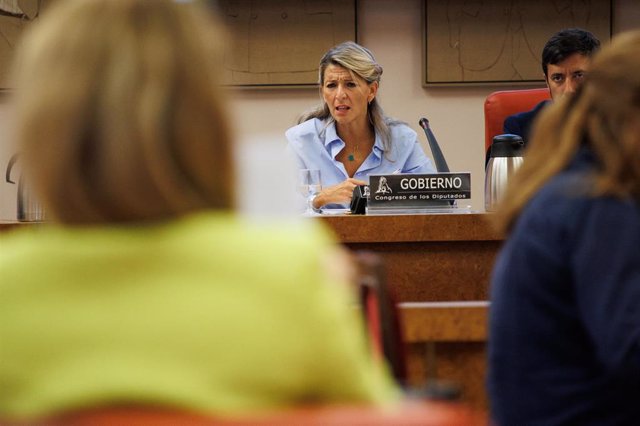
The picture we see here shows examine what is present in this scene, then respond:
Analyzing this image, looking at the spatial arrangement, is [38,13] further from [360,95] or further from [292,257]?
[292,257]

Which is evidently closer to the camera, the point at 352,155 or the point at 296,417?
the point at 296,417

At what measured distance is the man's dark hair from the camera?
143 inches

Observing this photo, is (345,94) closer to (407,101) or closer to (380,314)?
(407,101)

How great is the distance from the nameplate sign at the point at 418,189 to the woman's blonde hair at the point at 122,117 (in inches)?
77.2

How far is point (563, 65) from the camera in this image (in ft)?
11.9

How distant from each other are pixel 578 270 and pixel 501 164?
1618 millimetres

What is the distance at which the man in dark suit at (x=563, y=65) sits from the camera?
362cm

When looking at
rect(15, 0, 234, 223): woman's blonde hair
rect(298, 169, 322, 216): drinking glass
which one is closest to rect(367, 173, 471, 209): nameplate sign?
rect(298, 169, 322, 216): drinking glass

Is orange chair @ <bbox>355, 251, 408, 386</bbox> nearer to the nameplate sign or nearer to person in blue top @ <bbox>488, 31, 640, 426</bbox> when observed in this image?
person in blue top @ <bbox>488, 31, 640, 426</bbox>

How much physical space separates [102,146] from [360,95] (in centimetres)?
307

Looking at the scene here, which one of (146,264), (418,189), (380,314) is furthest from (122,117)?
(418,189)

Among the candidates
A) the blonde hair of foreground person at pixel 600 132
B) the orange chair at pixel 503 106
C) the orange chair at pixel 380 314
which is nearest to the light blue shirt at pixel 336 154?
the orange chair at pixel 503 106

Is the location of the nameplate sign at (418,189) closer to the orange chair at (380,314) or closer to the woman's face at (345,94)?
the woman's face at (345,94)

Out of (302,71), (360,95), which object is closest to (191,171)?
(360,95)
